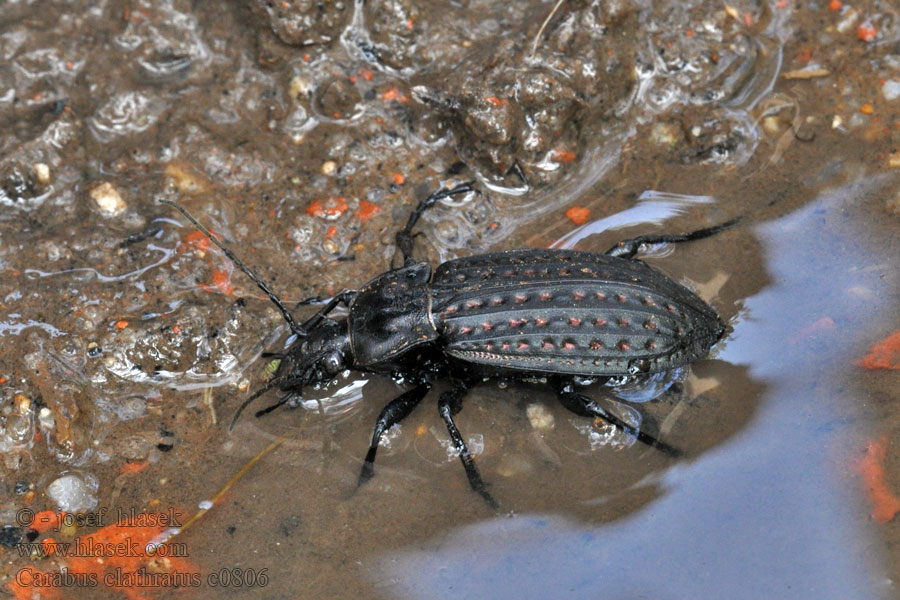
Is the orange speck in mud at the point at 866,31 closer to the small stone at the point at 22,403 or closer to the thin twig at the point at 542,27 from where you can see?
the thin twig at the point at 542,27

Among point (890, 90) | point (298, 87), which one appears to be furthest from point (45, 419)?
point (890, 90)

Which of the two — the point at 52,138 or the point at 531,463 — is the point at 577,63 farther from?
the point at 52,138

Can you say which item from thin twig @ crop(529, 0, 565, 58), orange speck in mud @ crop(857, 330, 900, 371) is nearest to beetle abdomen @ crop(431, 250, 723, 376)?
orange speck in mud @ crop(857, 330, 900, 371)

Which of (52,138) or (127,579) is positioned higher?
(52,138)

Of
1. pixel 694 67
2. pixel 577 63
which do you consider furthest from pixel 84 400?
pixel 694 67

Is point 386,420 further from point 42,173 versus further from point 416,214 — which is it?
point 42,173

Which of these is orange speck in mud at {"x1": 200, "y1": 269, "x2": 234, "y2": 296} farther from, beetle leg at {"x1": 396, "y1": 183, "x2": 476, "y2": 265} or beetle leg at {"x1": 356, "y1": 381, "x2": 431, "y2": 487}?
beetle leg at {"x1": 356, "y1": 381, "x2": 431, "y2": 487}

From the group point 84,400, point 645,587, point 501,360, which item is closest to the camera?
point 645,587
